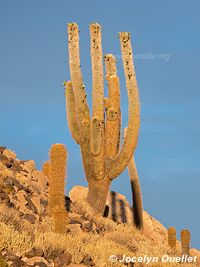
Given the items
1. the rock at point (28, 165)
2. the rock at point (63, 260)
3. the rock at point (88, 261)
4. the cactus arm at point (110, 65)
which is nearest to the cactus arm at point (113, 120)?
the cactus arm at point (110, 65)

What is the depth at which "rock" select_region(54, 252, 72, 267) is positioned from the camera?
11.6m

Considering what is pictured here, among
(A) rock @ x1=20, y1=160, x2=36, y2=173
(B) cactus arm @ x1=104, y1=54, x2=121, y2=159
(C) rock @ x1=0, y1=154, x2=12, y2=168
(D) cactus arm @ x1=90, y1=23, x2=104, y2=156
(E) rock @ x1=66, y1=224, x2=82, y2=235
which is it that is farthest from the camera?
(B) cactus arm @ x1=104, y1=54, x2=121, y2=159

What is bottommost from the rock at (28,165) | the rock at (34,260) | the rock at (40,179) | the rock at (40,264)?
the rock at (40,264)

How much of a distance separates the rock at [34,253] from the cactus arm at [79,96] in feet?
34.1

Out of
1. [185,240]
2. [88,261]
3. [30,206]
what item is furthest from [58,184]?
[185,240]

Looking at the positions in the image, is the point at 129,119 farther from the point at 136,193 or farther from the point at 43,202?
the point at 136,193

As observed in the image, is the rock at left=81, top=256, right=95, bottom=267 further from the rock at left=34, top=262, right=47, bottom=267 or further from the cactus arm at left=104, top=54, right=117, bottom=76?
the cactus arm at left=104, top=54, right=117, bottom=76

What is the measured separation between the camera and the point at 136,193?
2666cm

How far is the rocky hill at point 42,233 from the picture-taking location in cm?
1127

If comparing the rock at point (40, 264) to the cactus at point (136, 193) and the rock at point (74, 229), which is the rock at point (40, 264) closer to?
the rock at point (74, 229)

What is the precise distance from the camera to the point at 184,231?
23.1 meters

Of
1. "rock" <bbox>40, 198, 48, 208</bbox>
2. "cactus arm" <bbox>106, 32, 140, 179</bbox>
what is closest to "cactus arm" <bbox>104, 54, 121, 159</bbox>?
"cactus arm" <bbox>106, 32, 140, 179</bbox>

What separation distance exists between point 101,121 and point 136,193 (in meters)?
7.15

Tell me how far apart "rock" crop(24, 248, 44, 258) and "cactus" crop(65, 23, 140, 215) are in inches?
380
